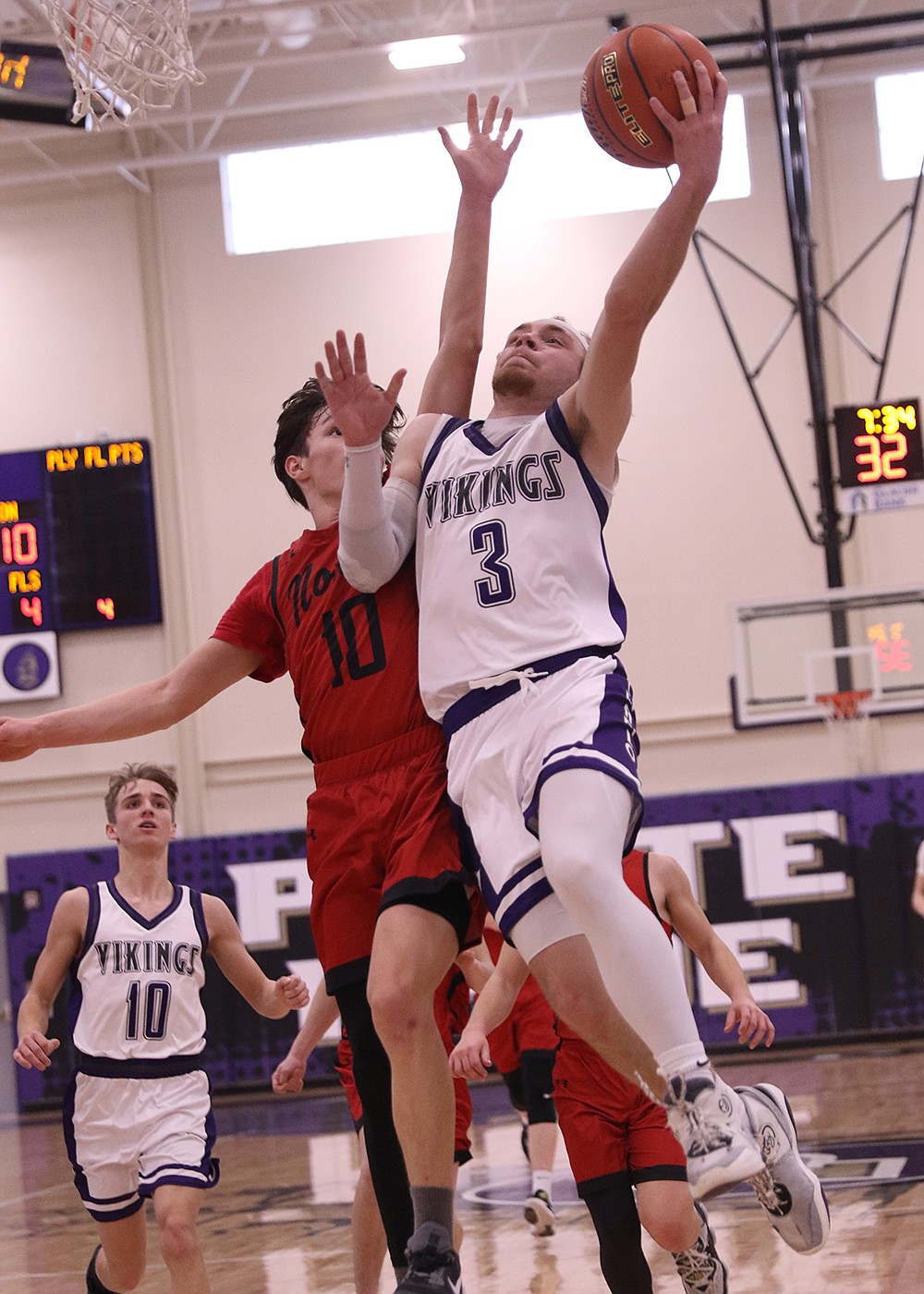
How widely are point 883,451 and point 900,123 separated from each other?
127 inches

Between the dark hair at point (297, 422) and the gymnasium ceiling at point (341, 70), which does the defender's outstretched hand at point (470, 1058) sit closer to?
the dark hair at point (297, 422)

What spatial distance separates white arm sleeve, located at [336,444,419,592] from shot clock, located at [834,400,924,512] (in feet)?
29.6

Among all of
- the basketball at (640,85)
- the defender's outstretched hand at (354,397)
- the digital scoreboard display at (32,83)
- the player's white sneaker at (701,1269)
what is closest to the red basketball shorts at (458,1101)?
the player's white sneaker at (701,1269)

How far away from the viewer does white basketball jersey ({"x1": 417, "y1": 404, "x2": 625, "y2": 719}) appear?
3342 millimetres

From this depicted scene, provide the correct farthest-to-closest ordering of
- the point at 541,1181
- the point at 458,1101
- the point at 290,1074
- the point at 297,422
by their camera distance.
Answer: the point at 541,1181 → the point at 290,1074 → the point at 458,1101 → the point at 297,422

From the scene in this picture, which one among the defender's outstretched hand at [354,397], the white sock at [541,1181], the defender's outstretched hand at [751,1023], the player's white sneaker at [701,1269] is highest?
the defender's outstretched hand at [354,397]

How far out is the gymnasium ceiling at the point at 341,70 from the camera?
13.1 m

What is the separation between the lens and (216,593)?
551 inches

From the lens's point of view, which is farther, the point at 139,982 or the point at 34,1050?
the point at 139,982

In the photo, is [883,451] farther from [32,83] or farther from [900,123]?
[32,83]

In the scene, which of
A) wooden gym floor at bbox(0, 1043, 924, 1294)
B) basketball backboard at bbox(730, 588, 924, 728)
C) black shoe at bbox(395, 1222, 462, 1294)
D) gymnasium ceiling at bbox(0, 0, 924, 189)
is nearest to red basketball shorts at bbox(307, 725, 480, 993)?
black shoe at bbox(395, 1222, 462, 1294)

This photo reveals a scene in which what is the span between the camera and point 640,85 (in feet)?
11.4

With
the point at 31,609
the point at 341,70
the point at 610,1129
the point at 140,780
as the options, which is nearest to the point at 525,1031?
the point at 140,780

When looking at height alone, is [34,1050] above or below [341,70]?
below
